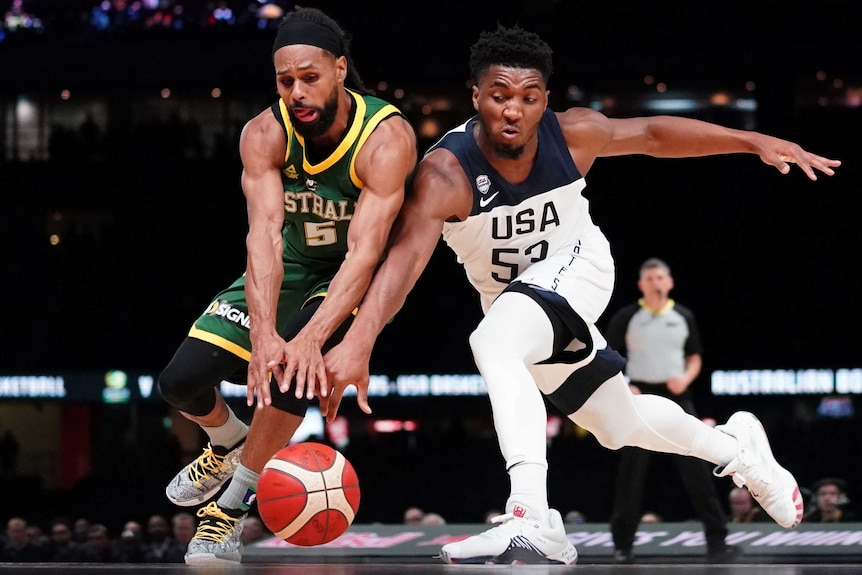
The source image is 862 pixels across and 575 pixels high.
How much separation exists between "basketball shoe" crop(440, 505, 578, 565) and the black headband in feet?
5.53

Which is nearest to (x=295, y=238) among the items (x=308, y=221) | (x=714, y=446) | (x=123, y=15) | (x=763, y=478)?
(x=308, y=221)

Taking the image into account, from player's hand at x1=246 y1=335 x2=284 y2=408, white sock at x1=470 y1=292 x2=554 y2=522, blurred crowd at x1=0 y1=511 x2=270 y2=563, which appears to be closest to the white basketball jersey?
white sock at x1=470 y1=292 x2=554 y2=522

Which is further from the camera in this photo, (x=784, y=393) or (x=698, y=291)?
(x=698, y=291)

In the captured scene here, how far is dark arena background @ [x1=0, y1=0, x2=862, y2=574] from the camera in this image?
45.6ft

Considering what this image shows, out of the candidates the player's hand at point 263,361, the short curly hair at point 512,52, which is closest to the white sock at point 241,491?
the player's hand at point 263,361

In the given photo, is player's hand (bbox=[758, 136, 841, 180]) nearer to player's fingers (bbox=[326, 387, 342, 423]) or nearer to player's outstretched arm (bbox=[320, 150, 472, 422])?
player's outstretched arm (bbox=[320, 150, 472, 422])

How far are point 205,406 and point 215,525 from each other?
50 cm

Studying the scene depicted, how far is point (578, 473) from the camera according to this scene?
1363 cm

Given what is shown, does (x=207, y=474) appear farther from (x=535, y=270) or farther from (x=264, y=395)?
(x=535, y=270)

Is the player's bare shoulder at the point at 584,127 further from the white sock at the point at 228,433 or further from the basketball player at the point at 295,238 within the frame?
the white sock at the point at 228,433

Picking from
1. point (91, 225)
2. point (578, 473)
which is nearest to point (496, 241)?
point (578, 473)

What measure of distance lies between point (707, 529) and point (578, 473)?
6967mm

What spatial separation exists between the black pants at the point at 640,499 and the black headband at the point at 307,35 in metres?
3.59

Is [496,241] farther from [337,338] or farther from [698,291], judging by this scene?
[698,291]
